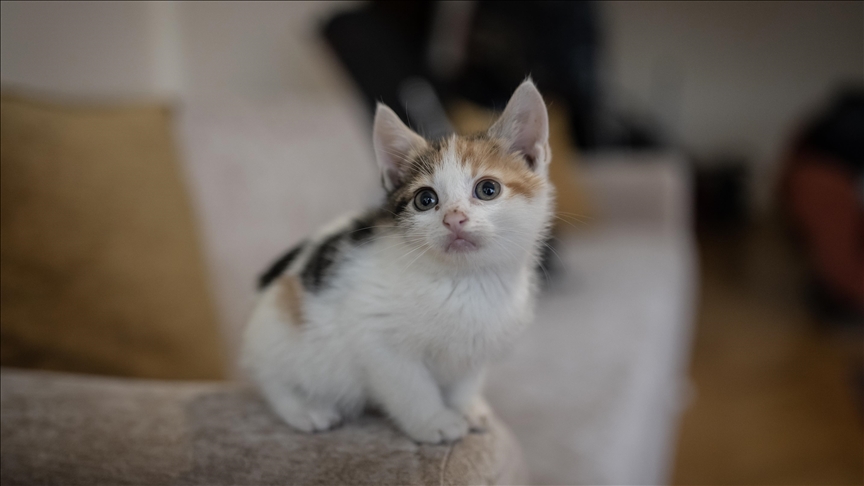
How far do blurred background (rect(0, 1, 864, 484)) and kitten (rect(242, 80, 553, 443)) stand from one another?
0.60 ft

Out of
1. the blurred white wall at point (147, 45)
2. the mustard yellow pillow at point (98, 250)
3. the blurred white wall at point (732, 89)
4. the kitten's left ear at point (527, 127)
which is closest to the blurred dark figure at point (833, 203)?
the blurred white wall at point (732, 89)

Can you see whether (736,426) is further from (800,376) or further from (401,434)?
(401,434)

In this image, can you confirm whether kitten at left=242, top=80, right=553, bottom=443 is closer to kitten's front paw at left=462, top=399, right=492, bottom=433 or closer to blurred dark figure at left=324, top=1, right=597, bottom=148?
kitten's front paw at left=462, top=399, right=492, bottom=433

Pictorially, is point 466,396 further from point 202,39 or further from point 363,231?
point 202,39

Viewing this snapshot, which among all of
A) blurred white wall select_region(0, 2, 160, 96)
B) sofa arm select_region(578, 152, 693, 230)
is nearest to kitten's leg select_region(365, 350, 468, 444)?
blurred white wall select_region(0, 2, 160, 96)

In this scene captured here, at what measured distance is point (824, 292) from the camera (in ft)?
9.98

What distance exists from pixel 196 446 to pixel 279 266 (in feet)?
0.78

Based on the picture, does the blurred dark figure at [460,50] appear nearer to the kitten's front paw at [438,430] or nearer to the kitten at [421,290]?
the kitten at [421,290]

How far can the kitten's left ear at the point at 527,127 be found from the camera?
2.02 ft

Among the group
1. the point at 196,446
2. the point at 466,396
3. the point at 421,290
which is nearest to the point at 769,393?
the point at 466,396

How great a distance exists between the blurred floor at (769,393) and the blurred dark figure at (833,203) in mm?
176

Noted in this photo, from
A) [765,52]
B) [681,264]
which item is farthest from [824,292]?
[765,52]

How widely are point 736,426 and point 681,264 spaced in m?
0.58

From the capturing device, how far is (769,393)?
220cm
